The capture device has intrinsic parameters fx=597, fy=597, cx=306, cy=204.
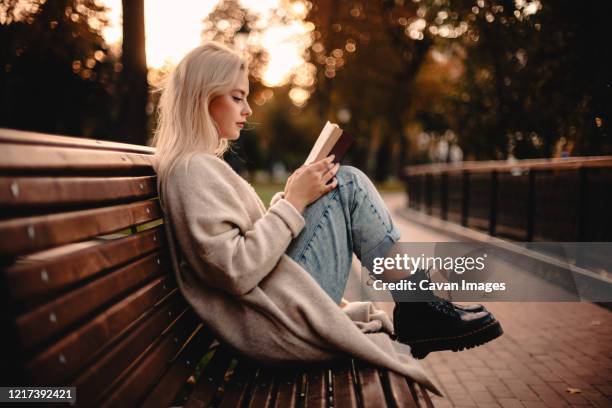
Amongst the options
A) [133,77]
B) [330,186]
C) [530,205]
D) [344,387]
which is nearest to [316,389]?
[344,387]

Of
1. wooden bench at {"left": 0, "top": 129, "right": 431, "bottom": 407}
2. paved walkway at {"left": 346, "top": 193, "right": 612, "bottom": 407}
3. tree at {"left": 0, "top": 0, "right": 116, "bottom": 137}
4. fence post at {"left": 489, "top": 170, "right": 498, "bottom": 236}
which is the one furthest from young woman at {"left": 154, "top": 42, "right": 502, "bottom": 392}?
fence post at {"left": 489, "top": 170, "right": 498, "bottom": 236}

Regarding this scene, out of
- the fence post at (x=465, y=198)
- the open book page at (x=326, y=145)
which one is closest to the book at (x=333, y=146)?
the open book page at (x=326, y=145)

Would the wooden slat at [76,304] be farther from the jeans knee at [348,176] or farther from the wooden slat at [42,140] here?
the jeans knee at [348,176]

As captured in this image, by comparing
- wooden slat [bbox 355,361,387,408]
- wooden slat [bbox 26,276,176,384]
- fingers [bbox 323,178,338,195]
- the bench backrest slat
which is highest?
the bench backrest slat

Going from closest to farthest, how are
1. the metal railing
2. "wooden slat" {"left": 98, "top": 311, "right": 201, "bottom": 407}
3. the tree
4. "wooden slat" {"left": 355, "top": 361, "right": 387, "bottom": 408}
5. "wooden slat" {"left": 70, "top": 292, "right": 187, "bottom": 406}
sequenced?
"wooden slat" {"left": 70, "top": 292, "right": 187, "bottom": 406}
"wooden slat" {"left": 98, "top": 311, "right": 201, "bottom": 407}
"wooden slat" {"left": 355, "top": 361, "right": 387, "bottom": 408}
the metal railing
the tree

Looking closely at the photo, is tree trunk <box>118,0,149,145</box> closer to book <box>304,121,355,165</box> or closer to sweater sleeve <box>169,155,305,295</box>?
book <box>304,121,355,165</box>

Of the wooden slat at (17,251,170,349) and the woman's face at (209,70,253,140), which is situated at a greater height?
the woman's face at (209,70,253,140)

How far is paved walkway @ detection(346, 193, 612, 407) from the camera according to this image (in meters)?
3.29

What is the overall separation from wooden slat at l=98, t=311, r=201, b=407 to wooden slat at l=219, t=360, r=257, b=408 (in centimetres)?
24

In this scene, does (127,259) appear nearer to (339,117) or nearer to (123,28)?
(123,28)

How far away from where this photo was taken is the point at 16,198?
4.09ft

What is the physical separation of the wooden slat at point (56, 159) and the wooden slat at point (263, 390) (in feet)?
3.01

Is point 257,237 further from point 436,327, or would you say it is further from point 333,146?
point 436,327

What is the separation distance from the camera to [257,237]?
2.21 metres
